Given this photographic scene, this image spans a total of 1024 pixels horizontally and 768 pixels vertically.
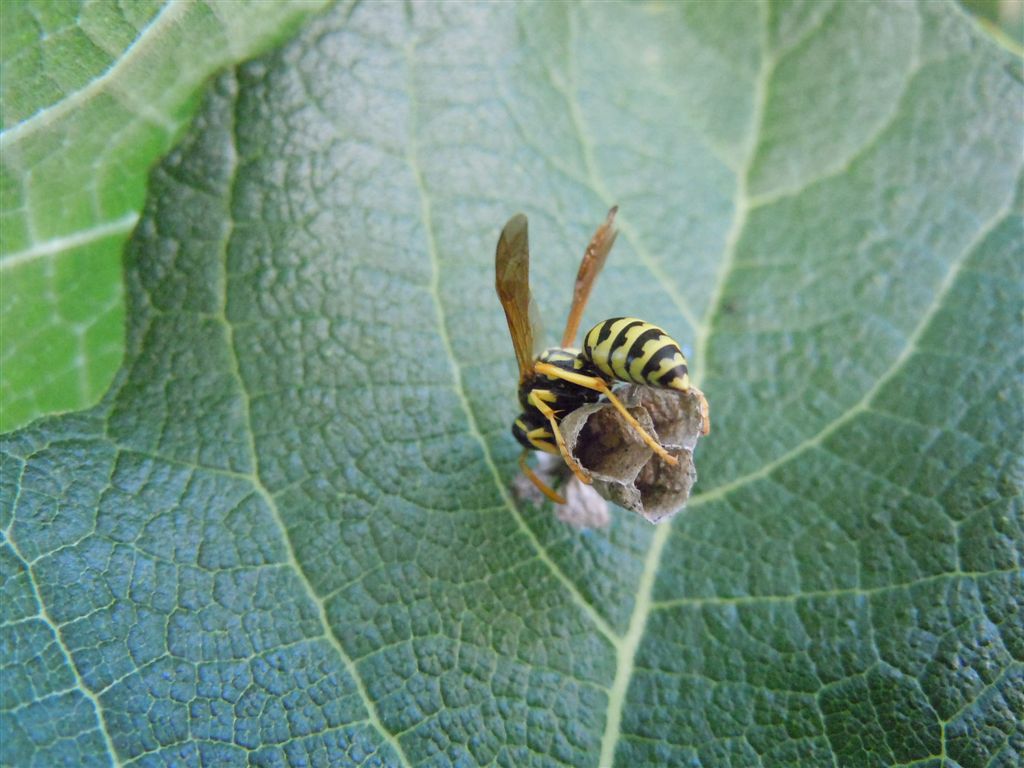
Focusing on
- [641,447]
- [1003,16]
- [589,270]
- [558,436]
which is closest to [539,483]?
[558,436]

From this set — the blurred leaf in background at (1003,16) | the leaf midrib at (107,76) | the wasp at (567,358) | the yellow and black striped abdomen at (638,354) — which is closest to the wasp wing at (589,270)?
the wasp at (567,358)

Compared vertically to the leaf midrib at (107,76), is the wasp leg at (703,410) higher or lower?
lower

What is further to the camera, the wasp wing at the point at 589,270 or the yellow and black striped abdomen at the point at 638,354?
the wasp wing at the point at 589,270

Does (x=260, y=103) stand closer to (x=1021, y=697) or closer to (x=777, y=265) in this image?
(x=777, y=265)

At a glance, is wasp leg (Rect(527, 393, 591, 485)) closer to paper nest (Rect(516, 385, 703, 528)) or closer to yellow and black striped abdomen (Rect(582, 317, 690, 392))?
paper nest (Rect(516, 385, 703, 528))

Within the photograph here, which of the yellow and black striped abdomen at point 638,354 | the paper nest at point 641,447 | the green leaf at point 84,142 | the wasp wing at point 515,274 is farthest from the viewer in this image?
the green leaf at point 84,142

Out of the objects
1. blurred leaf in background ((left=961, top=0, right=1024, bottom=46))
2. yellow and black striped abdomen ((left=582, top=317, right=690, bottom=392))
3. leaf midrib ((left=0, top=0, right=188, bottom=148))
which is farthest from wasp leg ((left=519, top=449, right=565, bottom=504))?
blurred leaf in background ((left=961, top=0, right=1024, bottom=46))

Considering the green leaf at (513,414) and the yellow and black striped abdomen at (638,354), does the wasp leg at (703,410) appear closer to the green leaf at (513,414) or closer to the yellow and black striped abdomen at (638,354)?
the yellow and black striped abdomen at (638,354)

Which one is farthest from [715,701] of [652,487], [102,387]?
[102,387]

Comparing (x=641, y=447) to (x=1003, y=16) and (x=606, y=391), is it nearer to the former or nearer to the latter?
(x=606, y=391)

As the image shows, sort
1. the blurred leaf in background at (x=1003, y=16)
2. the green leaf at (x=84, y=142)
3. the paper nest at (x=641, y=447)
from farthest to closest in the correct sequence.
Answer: the blurred leaf in background at (x=1003, y=16)
the green leaf at (x=84, y=142)
the paper nest at (x=641, y=447)
